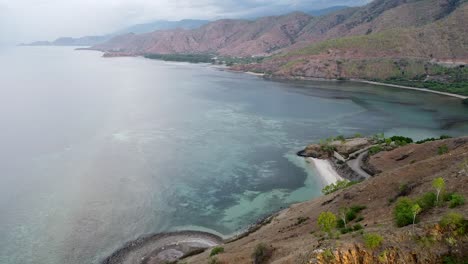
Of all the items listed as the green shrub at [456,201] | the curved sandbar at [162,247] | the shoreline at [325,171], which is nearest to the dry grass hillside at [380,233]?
the green shrub at [456,201]

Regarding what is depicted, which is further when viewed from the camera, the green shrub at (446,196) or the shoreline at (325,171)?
the shoreline at (325,171)

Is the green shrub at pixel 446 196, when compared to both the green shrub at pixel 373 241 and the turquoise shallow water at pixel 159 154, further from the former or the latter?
the turquoise shallow water at pixel 159 154

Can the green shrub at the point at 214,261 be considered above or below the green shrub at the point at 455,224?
below

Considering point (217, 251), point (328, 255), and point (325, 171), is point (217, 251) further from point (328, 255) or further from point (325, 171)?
point (325, 171)

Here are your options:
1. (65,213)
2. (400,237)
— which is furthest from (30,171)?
(400,237)

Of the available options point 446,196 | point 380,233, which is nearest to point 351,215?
point 446,196

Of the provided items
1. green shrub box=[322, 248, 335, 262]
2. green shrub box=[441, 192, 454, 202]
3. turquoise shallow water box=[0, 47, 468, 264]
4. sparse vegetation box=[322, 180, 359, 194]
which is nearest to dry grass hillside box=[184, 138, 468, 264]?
green shrub box=[322, 248, 335, 262]
